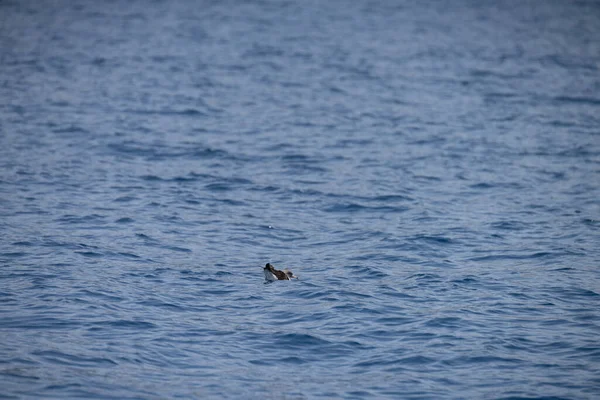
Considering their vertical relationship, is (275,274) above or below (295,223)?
above

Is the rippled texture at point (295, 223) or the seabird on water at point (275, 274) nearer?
the rippled texture at point (295, 223)

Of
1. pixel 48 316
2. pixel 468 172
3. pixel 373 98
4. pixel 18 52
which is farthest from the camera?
pixel 18 52

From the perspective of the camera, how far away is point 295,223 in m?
22.8

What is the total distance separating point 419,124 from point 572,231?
13.1 m

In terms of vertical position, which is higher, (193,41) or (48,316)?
(193,41)

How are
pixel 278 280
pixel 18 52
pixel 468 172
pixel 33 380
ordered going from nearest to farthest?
pixel 33 380 < pixel 278 280 < pixel 468 172 < pixel 18 52

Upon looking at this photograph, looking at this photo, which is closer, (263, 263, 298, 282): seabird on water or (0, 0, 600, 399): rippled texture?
(0, 0, 600, 399): rippled texture

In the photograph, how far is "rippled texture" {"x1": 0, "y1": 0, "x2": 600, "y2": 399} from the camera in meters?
14.3

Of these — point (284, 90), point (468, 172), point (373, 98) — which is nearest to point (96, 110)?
point (284, 90)

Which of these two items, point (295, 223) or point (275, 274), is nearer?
point (275, 274)

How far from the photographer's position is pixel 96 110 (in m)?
34.7

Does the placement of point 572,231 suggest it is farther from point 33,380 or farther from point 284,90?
point 284,90

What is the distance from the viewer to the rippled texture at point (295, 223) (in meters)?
14.3

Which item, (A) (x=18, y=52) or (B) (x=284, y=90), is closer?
(B) (x=284, y=90)
